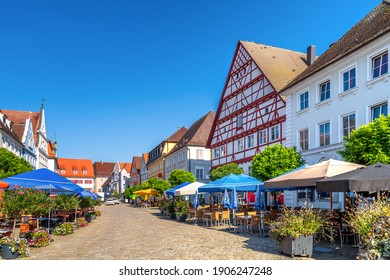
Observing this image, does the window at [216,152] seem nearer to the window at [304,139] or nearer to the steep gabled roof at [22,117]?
the window at [304,139]

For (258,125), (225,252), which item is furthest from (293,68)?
(225,252)

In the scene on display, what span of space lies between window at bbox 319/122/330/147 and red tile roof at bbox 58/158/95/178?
102216 millimetres

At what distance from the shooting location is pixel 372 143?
44.4 ft

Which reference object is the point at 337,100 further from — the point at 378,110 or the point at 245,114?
the point at 245,114

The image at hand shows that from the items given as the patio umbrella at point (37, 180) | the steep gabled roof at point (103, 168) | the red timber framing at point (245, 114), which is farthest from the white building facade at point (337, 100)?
the steep gabled roof at point (103, 168)

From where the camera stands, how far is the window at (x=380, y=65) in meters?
17.2

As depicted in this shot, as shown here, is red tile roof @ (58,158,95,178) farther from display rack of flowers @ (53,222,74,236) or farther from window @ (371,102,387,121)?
window @ (371,102,387,121)

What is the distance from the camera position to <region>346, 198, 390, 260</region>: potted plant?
24.2 ft

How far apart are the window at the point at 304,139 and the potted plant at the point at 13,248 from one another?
17.9 m

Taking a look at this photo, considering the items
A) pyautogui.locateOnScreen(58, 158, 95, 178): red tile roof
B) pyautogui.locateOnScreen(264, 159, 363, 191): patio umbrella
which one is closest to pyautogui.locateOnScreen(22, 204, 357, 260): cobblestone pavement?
pyautogui.locateOnScreen(264, 159, 363, 191): patio umbrella

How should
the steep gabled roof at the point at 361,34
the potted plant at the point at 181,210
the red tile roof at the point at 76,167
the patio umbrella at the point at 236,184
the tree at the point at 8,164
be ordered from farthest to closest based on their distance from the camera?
the red tile roof at the point at 76,167 < the tree at the point at 8,164 < the potted plant at the point at 181,210 < the steep gabled roof at the point at 361,34 < the patio umbrella at the point at 236,184

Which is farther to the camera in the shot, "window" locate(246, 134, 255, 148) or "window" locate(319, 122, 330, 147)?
"window" locate(246, 134, 255, 148)

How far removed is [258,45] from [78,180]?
300 ft
